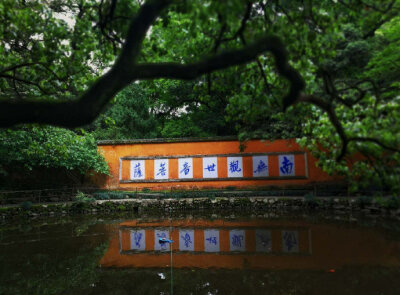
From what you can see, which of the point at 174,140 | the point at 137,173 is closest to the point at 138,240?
the point at 137,173

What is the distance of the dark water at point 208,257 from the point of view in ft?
17.0

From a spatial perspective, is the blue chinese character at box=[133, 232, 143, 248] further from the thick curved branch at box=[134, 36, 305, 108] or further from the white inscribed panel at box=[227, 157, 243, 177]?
the white inscribed panel at box=[227, 157, 243, 177]

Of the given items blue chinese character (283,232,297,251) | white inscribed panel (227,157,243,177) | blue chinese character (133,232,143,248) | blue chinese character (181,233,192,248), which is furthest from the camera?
white inscribed panel (227,157,243,177)

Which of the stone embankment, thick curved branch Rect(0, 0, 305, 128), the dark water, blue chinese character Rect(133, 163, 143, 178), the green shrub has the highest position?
thick curved branch Rect(0, 0, 305, 128)

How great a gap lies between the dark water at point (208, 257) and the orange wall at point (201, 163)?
4.86 metres

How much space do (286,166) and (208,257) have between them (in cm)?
982

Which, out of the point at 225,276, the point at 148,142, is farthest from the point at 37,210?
the point at 225,276

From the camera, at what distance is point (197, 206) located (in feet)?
46.4

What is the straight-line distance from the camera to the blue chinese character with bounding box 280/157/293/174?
15.5m

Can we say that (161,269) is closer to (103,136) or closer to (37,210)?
(37,210)

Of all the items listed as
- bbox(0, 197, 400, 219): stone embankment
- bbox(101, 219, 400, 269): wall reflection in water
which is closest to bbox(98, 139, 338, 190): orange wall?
bbox(0, 197, 400, 219): stone embankment

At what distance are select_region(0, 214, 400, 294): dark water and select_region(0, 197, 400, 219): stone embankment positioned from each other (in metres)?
2.18

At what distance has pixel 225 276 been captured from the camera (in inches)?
222

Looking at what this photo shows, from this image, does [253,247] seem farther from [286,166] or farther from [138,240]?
[286,166]
